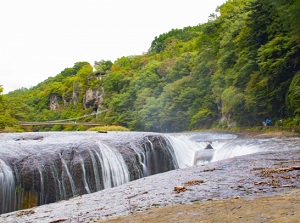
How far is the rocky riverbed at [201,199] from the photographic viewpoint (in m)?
5.38

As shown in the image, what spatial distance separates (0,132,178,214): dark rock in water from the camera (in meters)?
10.8

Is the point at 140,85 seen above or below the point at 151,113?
above

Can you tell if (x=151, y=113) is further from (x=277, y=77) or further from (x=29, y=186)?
(x=29, y=186)

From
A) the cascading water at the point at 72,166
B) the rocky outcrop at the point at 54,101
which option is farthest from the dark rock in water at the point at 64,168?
the rocky outcrop at the point at 54,101

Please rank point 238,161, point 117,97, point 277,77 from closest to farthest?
point 238,161 < point 277,77 < point 117,97

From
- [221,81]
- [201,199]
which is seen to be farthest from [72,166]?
[221,81]

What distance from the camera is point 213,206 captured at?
5.89 metres

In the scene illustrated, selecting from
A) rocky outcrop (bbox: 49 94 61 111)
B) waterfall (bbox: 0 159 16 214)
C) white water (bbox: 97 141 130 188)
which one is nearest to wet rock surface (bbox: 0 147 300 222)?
waterfall (bbox: 0 159 16 214)

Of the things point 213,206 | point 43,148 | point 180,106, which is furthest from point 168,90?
point 213,206

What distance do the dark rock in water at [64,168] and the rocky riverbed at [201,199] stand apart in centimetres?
234

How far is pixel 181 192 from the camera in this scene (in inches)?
317

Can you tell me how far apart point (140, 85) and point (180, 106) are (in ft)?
57.4

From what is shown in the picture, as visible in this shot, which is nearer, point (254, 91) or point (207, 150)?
point (207, 150)

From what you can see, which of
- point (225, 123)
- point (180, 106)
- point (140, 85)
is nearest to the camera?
point (225, 123)
